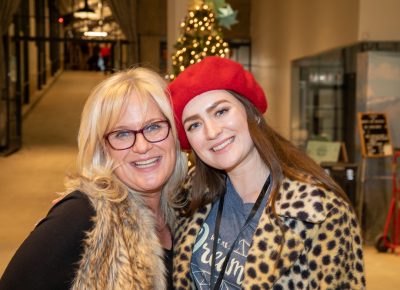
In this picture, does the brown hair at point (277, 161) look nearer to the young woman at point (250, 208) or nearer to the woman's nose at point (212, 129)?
the young woman at point (250, 208)

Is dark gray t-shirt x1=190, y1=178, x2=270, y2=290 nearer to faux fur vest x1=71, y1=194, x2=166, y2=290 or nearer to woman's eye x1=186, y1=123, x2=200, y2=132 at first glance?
faux fur vest x1=71, y1=194, x2=166, y2=290

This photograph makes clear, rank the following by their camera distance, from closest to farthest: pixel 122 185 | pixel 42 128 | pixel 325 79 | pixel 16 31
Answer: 1. pixel 122 185
2. pixel 325 79
3. pixel 16 31
4. pixel 42 128

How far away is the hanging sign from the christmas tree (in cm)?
176

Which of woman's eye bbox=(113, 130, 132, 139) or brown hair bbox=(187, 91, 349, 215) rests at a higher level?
woman's eye bbox=(113, 130, 132, 139)

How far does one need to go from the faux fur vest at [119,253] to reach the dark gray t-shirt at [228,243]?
0.19 metres

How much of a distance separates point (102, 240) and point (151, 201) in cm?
51

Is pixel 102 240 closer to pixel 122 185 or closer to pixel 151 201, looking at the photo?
pixel 122 185

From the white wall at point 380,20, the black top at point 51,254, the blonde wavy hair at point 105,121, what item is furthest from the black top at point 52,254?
the white wall at point 380,20

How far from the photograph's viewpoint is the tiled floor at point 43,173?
584 cm

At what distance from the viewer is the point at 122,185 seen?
5.99 ft

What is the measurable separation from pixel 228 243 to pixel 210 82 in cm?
55

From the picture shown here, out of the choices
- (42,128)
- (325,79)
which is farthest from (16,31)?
(325,79)

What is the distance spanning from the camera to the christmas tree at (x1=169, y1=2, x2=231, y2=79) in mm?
5953

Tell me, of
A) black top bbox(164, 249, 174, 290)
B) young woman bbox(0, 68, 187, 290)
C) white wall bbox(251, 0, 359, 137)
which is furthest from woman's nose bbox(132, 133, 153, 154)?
white wall bbox(251, 0, 359, 137)
